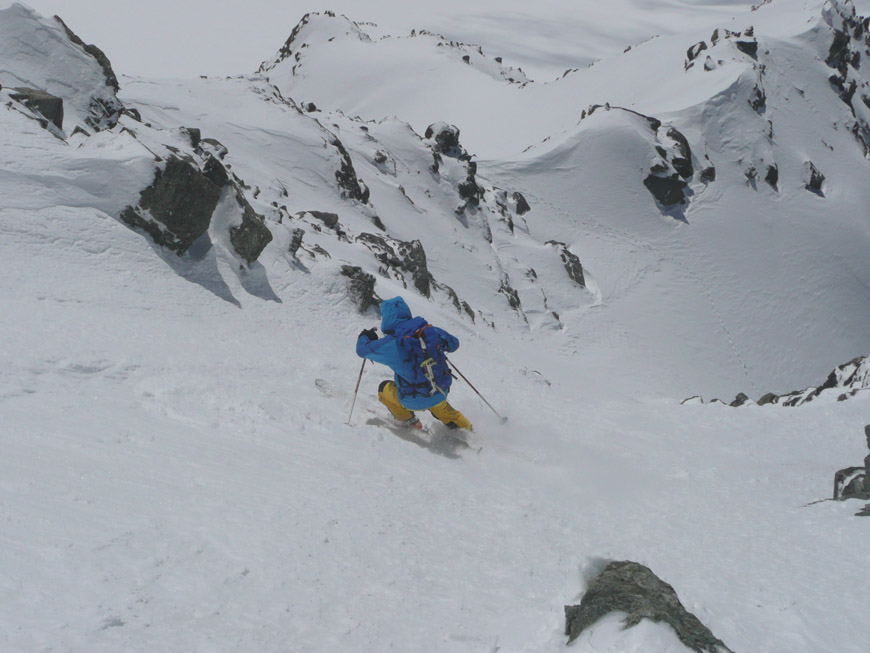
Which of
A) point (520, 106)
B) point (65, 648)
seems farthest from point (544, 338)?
point (520, 106)

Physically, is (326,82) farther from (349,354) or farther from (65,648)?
(65,648)

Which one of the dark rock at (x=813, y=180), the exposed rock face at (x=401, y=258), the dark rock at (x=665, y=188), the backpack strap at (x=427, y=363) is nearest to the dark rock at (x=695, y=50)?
the dark rock at (x=813, y=180)

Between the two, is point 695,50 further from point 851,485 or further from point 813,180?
point 851,485

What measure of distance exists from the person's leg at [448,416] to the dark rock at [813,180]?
61120 millimetres

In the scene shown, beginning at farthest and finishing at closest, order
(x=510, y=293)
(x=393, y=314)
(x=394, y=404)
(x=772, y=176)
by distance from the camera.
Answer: (x=772, y=176) → (x=510, y=293) → (x=394, y=404) → (x=393, y=314)

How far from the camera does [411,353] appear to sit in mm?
9891

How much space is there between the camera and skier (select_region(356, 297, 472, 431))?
9875mm

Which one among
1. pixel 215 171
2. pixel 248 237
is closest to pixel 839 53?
pixel 215 171

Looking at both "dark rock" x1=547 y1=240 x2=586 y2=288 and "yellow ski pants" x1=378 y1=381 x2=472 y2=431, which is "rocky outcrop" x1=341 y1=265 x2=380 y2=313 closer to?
"yellow ski pants" x1=378 y1=381 x2=472 y2=431

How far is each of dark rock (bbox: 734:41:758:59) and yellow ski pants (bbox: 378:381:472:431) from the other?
68.6 metres

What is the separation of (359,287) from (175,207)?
492 cm

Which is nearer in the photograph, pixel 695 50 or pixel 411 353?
pixel 411 353

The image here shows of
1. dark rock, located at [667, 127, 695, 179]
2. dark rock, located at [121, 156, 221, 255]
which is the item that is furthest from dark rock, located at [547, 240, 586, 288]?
dark rock, located at [121, 156, 221, 255]

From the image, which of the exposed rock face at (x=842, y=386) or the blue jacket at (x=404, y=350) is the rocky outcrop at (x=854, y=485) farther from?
the exposed rock face at (x=842, y=386)
